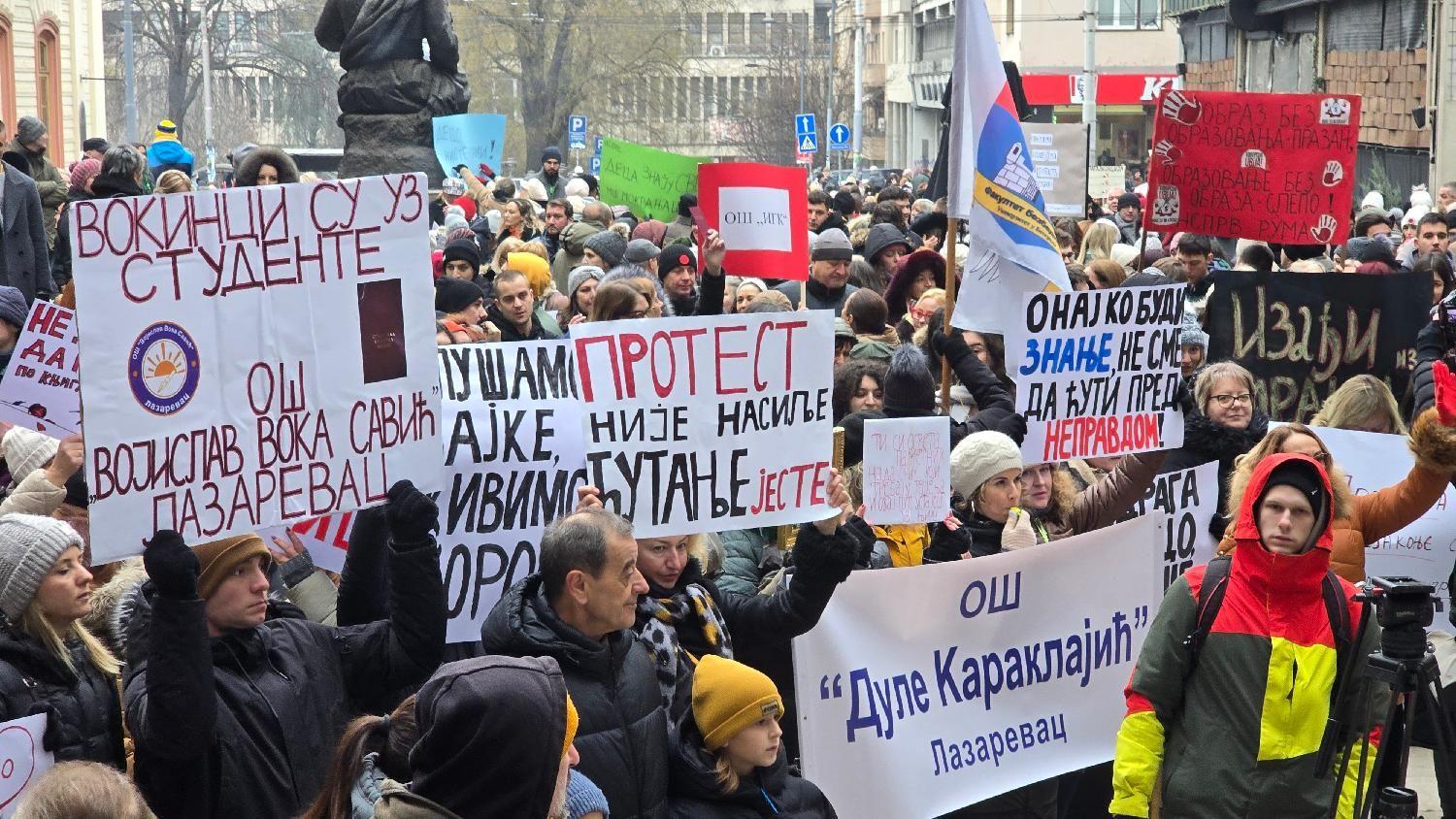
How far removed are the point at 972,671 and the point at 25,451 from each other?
9.31ft

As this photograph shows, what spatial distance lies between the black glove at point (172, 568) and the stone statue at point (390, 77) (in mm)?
14314

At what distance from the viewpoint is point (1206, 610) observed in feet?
14.1

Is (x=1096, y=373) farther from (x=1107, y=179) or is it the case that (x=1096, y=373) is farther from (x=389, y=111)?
(x=1107, y=179)

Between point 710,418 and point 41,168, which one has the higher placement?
point 41,168

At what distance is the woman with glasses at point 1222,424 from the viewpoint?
6344 mm

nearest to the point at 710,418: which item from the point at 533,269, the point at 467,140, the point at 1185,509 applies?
the point at 1185,509

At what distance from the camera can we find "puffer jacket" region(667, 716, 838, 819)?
3.93m

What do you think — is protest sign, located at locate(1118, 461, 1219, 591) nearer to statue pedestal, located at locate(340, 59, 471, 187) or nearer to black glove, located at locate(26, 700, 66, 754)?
black glove, located at locate(26, 700, 66, 754)

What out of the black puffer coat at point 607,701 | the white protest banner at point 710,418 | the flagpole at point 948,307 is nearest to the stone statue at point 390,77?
the flagpole at point 948,307

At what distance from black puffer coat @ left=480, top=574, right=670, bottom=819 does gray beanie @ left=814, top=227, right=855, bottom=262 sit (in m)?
6.18

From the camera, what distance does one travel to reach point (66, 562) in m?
3.98

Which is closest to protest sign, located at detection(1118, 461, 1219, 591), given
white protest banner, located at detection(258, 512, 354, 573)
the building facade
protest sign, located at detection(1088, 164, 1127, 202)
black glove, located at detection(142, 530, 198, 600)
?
white protest banner, located at detection(258, 512, 354, 573)

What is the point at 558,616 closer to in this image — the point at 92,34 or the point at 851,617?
the point at 851,617

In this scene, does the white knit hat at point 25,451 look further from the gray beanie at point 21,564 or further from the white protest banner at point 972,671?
the white protest banner at point 972,671
